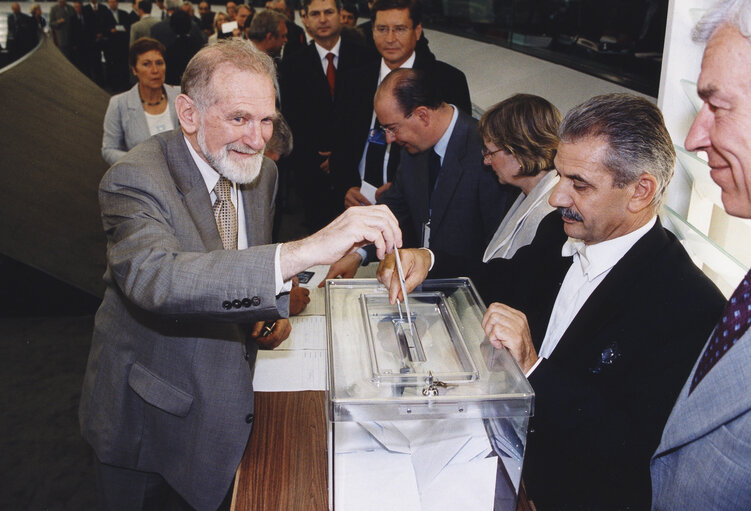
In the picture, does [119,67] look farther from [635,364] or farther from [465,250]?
[635,364]

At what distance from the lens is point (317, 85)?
4387 millimetres

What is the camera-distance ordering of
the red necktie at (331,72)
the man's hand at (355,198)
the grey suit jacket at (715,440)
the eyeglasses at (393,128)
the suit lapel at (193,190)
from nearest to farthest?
1. the grey suit jacket at (715,440)
2. the suit lapel at (193,190)
3. the eyeglasses at (393,128)
4. the man's hand at (355,198)
5. the red necktie at (331,72)

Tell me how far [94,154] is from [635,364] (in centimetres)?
474

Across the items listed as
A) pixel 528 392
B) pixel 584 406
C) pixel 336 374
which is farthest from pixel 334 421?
pixel 584 406

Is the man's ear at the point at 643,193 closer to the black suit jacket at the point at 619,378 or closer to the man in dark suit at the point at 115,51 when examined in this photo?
the black suit jacket at the point at 619,378

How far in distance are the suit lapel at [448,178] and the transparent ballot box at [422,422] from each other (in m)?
1.36

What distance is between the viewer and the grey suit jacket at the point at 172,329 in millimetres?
1258

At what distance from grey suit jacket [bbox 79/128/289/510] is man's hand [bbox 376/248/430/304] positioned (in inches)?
11.7

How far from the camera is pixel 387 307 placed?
145 centimetres

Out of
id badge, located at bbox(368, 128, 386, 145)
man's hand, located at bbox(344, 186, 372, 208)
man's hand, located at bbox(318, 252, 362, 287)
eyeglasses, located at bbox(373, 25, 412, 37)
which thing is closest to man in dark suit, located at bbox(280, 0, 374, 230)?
eyeglasses, located at bbox(373, 25, 412, 37)

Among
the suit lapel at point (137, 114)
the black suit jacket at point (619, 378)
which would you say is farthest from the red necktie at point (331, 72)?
the black suit jacket at point (619, 378)

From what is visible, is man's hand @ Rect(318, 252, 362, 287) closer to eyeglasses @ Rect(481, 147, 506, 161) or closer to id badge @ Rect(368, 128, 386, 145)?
eyeglasses @ Rect(481, 147, 506, 161)

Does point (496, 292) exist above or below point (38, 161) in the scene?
above

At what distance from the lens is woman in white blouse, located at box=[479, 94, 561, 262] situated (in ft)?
7.03
